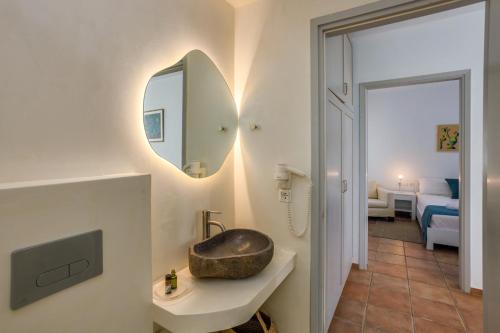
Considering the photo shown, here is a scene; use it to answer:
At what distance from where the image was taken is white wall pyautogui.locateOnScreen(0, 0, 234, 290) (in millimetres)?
765

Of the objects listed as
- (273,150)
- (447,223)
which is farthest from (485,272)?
(447,223)

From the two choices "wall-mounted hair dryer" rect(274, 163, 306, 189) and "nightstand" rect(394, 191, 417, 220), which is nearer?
"wall-mounted hair dryer" rect(274, 163, 306, 189)

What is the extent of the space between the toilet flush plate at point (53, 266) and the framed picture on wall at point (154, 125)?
500mm

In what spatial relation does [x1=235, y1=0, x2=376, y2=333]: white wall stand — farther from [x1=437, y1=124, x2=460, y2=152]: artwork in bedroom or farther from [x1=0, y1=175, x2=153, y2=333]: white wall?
[x1=437, y1=124, x2=460, y2=152]: artwork in bedroom

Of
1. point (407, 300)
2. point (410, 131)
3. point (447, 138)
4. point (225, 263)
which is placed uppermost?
point (410, 131)

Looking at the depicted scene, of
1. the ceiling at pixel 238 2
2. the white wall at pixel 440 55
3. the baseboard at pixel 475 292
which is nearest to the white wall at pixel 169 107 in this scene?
the ceiling at pixel 238 2

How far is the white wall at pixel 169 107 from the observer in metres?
1.18

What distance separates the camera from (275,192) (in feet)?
5.35

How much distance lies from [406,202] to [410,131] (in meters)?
1.61

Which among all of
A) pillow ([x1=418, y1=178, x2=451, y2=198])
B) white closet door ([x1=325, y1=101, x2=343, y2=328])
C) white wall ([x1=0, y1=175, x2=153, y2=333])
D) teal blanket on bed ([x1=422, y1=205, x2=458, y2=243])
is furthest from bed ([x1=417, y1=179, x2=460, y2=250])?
white wall ([x1=0, y1=175, x2=153, y2=333])

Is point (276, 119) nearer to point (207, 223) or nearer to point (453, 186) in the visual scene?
point (207, 223)

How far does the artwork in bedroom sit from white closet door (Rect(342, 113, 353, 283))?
12.6 feet

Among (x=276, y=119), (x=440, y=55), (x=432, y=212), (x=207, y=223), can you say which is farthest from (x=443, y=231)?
(x=207, y=223)

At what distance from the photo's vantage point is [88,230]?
2.70 feet
